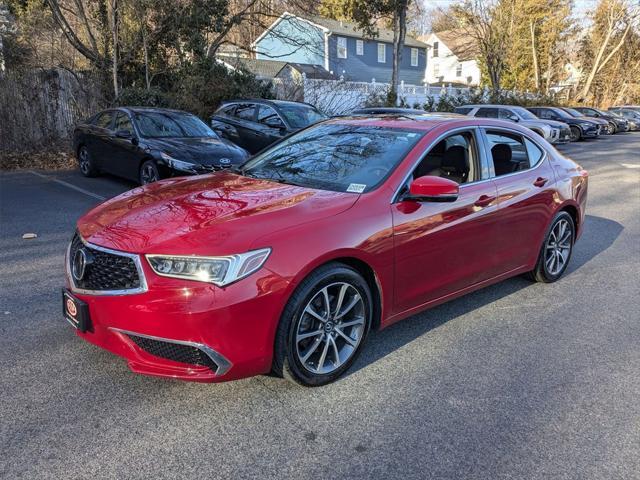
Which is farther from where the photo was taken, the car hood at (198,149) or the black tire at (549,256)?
the car hood at (198,149)

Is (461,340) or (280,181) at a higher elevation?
(280,181)

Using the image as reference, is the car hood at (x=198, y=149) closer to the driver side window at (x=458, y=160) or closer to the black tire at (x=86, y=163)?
the black tire at (x=86, y=163)

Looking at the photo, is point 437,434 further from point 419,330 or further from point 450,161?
point 450,161

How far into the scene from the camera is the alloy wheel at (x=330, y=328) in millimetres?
3299

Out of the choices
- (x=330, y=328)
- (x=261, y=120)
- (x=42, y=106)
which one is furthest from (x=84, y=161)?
(x=330, y=328)

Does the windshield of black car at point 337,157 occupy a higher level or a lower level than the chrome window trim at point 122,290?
higher

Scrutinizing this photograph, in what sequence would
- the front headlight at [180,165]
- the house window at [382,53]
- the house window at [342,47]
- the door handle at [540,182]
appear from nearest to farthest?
the door handle at [540,182] → the front headlight at [180,165] → the house window at [342,47] → the house window at [382,53]

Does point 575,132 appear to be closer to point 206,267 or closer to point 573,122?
point 573,122

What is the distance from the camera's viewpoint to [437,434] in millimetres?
2963

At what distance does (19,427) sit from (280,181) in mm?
2242

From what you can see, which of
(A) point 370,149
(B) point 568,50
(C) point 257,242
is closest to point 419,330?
(A) point 370,149

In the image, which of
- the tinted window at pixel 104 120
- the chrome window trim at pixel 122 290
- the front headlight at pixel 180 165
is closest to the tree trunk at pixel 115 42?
the tinted window at pixel 104 120

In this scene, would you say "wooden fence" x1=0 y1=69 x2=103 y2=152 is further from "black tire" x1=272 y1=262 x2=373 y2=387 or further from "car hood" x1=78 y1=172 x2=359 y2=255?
"black tire" x1=272 y1=262 x2=373 y2=387

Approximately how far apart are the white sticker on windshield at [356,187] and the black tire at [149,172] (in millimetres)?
5958
